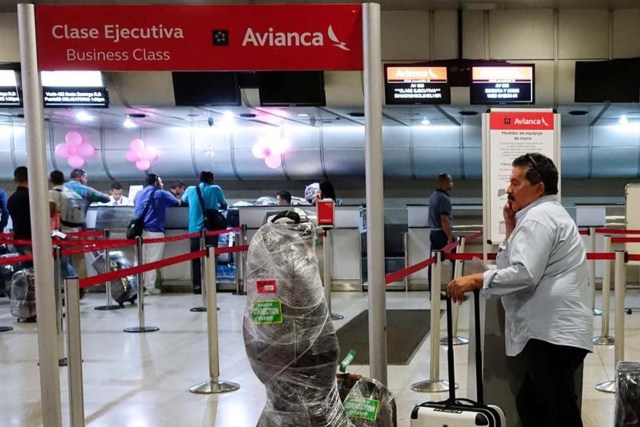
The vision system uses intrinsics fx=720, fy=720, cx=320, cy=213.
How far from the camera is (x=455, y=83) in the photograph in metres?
9.33

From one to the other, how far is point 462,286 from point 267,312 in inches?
33.3

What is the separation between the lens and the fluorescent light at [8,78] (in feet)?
31.2

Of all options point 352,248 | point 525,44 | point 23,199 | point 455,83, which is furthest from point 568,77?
point 23,199

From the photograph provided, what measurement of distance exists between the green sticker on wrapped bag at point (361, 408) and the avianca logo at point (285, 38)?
165 cm

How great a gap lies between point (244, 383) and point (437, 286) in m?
1.58

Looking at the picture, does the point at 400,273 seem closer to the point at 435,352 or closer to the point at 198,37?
the point at 435,352

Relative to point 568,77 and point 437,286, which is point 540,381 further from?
point 568,77

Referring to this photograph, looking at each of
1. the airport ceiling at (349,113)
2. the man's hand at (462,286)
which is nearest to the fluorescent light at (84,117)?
the airport ceiling at (349,113)

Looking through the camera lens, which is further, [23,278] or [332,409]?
[23,278]

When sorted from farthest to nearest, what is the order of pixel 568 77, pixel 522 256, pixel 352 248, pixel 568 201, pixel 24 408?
1. pixel 568 201
2. pixel 352 248
3. pixel 568 77
4. pixel 24 408
5. pixel 522 256

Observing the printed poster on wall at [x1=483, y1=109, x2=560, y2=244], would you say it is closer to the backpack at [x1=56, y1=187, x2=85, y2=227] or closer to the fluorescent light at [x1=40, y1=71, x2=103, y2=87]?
the fluorescent light at [x1=40, y1=71, x2=103, y2=87]

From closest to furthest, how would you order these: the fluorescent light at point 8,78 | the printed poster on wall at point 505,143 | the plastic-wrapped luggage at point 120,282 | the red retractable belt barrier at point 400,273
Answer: the red retractable belt barrier at point 400,273 → the printed poster on wall at point 505,143 → the plastic-wrapped luggage at point 120,282 → the fluorescent light at point 8,78

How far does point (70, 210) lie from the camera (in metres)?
9.47

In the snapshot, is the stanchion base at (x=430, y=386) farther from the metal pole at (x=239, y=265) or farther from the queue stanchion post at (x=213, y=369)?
the metal pole at (x=239, y=265)
